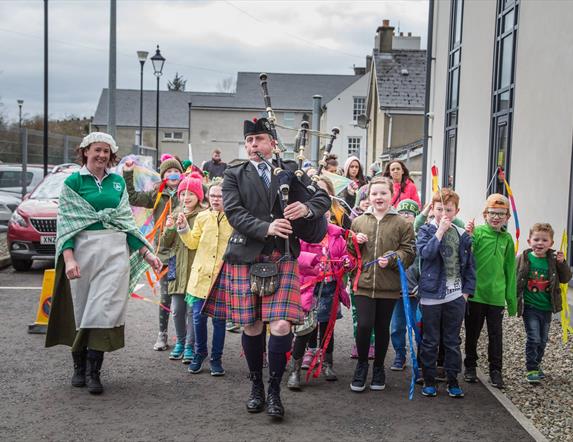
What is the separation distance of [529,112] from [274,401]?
796 cm

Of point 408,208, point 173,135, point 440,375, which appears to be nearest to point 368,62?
point 173,135

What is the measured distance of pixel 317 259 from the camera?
6094 mm

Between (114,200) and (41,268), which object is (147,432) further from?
(41,268)

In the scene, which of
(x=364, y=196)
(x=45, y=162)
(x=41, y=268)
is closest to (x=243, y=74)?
(x=45, y=162)

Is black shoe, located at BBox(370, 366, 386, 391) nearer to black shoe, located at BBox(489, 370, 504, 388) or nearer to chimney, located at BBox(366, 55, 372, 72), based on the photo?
black shoe, located at BBox(489, 370, 504, 388)

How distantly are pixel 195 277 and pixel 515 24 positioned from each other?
8.69 m

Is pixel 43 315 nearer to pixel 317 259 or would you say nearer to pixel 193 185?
pixel 193 185

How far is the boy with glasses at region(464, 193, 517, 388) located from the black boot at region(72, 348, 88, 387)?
10.6 feet

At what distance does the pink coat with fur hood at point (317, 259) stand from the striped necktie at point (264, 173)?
0.95 meters

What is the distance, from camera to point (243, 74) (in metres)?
69.6

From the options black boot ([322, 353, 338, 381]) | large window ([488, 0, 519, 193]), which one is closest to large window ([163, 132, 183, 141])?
large window ([488, 0, 519, 193])

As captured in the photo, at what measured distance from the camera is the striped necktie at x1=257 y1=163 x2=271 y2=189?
5.25 m

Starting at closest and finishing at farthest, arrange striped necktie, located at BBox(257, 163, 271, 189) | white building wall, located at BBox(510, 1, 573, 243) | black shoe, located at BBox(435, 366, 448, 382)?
striped necktie, located at BBox(257, 163, 271, 189)
black shoe, located at BBox(435, 366, 448, 382)
white building wall, located at BBox(510, 1, 573, 243)

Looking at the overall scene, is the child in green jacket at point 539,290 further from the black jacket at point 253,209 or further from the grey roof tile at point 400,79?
the grey roof tile at point 400,79
